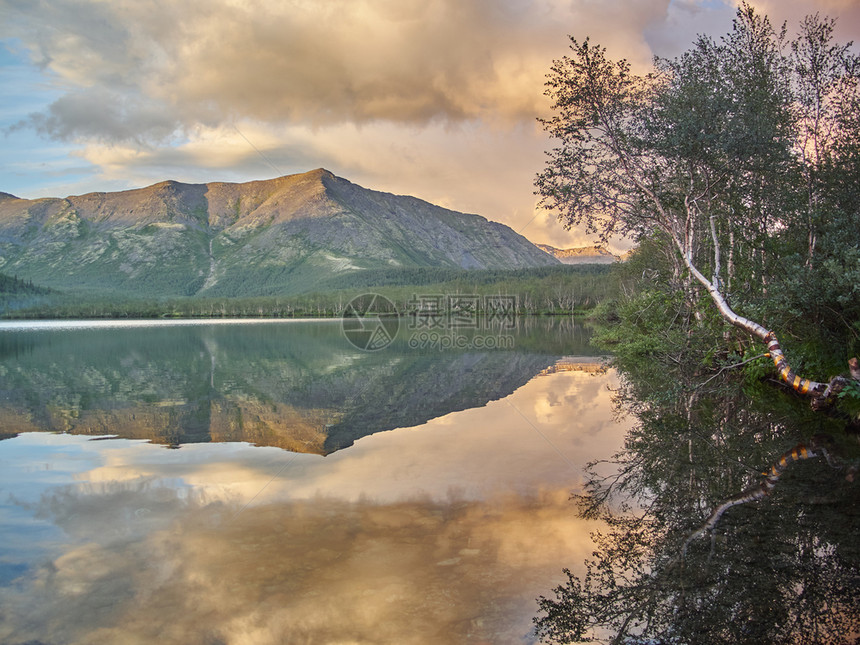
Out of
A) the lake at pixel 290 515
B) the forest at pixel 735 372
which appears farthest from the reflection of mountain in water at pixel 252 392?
the forest at pixel 735 372

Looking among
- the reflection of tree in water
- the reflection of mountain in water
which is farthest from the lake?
the reflection of tree in water

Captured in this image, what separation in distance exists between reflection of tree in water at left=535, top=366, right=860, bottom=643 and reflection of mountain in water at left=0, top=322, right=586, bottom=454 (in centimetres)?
728

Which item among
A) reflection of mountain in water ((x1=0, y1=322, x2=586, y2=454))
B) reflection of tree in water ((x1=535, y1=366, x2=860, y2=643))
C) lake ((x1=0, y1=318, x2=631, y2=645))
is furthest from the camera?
reflection of mountain in water ((x1=0, y1=322, x2=586, y2=454))

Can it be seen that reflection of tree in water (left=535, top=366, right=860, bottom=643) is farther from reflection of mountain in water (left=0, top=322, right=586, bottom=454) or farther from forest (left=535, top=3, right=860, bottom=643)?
reflection of mountain in water (left=0, top=322, right=586, bottom=454)

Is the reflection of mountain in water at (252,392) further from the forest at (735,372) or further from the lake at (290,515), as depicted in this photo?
the forest at (735,372)

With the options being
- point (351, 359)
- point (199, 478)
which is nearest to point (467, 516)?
point (199, 478)

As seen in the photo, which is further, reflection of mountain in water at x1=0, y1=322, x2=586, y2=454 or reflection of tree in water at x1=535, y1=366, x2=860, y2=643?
reflection of mountain in water at x1=0, y1=322, x2=586, y2=454

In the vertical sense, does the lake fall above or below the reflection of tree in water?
below

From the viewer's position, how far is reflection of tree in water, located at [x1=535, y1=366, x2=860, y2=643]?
18.8 ft

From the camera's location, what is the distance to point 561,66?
18.3 metres

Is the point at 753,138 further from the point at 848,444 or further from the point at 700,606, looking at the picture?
the point at 700,606

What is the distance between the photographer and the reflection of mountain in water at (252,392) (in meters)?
16.7

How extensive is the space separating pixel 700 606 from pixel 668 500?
356 centimetres

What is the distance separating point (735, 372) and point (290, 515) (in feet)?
58.8
